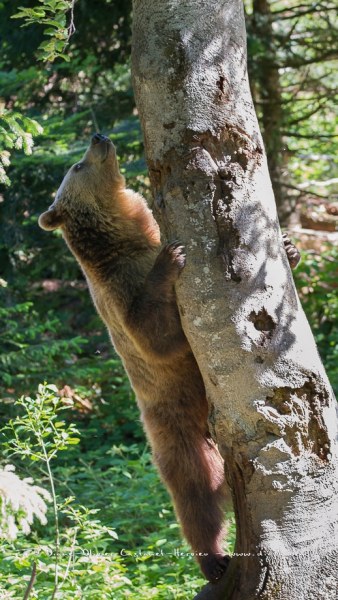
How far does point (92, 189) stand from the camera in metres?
5.10

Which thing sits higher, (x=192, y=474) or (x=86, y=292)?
(x=86, y=292)

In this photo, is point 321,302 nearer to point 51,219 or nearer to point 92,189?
point 92,189

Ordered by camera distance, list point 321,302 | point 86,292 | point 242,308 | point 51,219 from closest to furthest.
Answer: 1. point 242,308
2. point 51,219
3. point 86,292
4. point 321,302

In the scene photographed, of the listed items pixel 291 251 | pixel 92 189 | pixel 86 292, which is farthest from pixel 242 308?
pixel 86 292

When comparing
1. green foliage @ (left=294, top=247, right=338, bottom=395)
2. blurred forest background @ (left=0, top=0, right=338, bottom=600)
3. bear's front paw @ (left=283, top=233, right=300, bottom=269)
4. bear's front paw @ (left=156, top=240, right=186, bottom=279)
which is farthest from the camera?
green foliage @ (left=294, top=247, right=338, bottom=395)

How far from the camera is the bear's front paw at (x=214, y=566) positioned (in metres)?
4.13

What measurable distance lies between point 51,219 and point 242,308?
1956mm

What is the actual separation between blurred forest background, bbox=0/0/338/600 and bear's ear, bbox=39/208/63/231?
0.62m

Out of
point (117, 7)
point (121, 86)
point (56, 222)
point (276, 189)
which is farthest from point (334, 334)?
point (56, 222)

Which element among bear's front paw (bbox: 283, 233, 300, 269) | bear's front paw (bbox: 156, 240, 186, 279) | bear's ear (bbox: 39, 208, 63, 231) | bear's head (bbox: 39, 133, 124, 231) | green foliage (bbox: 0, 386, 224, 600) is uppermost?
bear's head (bbox: 39, 133, 124, 231)

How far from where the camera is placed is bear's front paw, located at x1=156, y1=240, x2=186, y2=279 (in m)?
3.65

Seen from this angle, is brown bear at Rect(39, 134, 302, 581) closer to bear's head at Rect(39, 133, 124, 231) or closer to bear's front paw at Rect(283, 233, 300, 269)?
bear's head at Rect(39, 133, 124, 231)

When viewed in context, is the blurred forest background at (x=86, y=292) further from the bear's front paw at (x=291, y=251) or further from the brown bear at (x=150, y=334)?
the bear's front paw at (x=291, y=251)

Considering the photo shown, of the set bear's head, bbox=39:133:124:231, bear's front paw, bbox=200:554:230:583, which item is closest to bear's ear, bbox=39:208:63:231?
bear's head, bbox=39:133:124:231
